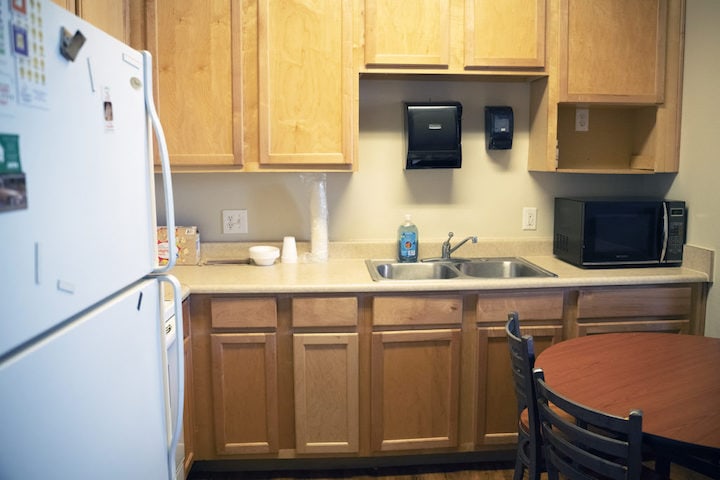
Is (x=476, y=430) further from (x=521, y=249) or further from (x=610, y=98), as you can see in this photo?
(x=610, y=98)

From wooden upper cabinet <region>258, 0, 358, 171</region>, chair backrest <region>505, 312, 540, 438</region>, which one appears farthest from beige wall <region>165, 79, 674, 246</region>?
chair backrest <region>505, 312, 540, 438</region>

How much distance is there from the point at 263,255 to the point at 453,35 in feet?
4.26

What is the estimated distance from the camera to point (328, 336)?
244 centimetres

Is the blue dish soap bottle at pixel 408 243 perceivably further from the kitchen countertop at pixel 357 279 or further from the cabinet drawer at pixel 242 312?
the cabinet drawer at pixel 242 312

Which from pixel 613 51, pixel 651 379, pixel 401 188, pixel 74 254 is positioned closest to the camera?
pixel 74 254

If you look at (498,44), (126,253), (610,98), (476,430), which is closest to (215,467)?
(476,430)

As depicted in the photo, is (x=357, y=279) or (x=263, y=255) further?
(x=263, y=255)

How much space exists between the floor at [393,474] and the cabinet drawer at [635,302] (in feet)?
2.17

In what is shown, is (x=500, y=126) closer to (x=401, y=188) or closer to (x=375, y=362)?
(x=401, y=188)

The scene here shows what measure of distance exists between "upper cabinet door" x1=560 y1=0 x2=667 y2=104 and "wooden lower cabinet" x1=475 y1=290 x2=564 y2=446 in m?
0.95

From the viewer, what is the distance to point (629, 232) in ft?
8.84

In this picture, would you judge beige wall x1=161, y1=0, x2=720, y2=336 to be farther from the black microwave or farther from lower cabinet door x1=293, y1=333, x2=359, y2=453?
lower cabinet door x1=293, y1=333, x2=359, y2=453

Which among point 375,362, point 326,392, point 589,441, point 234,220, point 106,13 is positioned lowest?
point 326,392

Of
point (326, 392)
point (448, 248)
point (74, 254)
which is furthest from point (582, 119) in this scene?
point (74, 254)
